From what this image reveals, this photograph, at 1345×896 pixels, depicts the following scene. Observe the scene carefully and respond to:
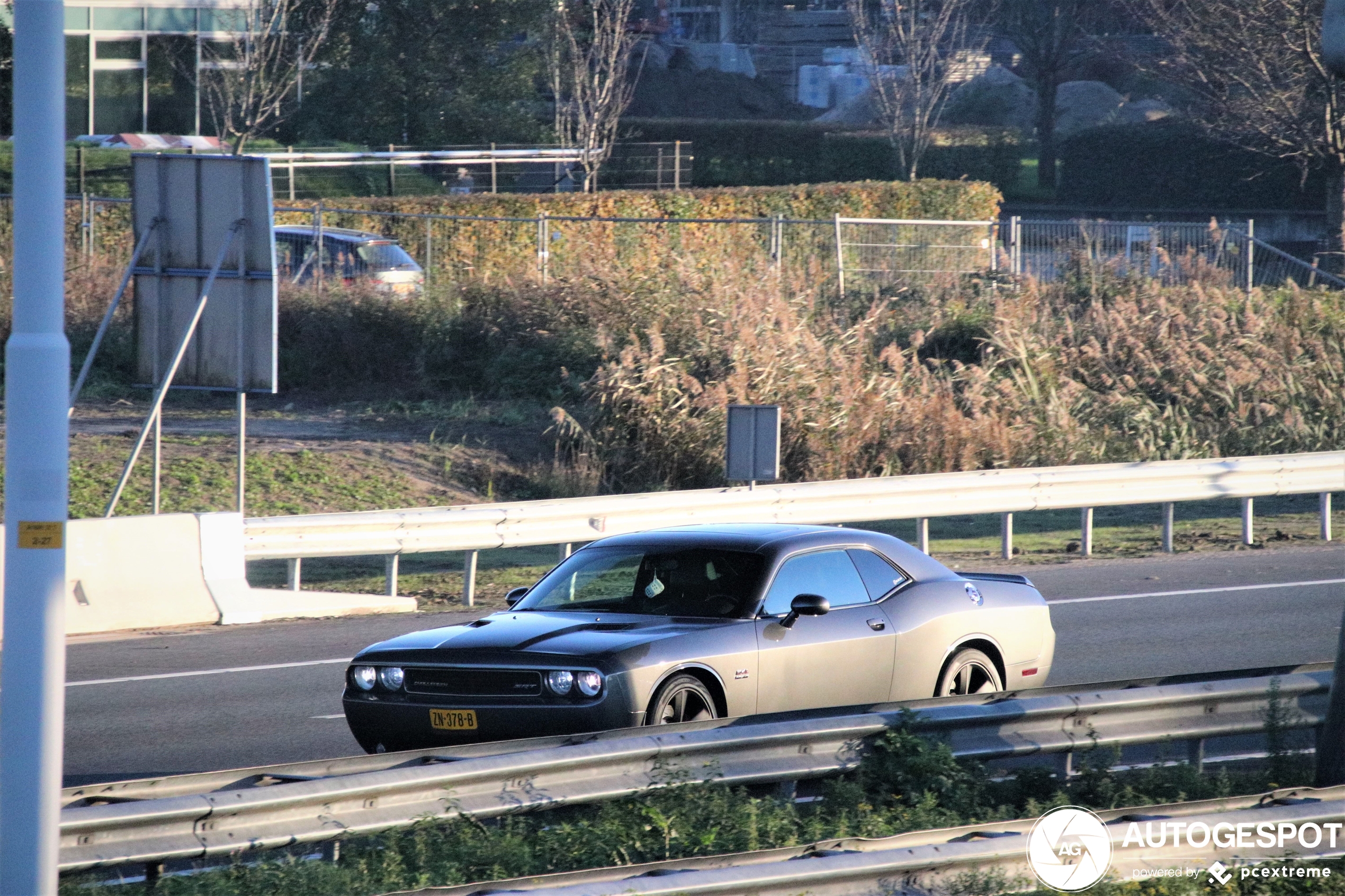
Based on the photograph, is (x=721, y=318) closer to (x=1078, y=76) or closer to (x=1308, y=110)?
(x=1308, y=110)

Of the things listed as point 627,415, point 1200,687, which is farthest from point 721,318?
point 1200,687

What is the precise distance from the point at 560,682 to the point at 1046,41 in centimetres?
5190

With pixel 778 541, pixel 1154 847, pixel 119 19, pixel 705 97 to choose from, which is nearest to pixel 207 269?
pixel 778 541

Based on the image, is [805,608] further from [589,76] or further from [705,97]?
[705,97]

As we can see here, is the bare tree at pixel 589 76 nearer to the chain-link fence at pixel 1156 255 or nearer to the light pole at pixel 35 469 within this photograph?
the chain-link fence at pixel 1156 255

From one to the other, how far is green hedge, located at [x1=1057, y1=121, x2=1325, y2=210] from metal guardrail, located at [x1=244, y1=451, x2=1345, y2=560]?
110ft

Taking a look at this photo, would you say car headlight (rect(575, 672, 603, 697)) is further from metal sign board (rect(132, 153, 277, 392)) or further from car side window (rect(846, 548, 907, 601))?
metal sign board (rect(132, 153, 277, 392))

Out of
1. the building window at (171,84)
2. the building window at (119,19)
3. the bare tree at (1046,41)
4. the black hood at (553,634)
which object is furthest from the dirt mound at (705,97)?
the black hood at (553,634)

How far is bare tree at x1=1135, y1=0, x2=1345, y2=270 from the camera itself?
29109mm

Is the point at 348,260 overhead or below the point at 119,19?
below

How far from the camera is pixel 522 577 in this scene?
14.7 meters

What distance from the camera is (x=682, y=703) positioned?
7.76m

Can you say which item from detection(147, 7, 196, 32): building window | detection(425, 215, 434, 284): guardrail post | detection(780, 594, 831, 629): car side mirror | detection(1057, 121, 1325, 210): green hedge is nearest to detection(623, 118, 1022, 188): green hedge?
detection(1057, 121, 1325, 210): green hedge

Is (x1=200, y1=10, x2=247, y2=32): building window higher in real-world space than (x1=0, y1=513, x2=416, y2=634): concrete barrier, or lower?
higher
